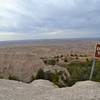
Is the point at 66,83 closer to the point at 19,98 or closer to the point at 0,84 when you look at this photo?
the point at 0,84

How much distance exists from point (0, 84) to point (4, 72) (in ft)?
38.1

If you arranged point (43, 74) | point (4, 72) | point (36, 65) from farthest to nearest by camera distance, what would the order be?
point (36, 65) → point (4, 72) → point (43, 74)

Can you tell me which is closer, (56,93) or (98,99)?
(98,99)

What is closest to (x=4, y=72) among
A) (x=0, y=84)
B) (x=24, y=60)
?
(x=24, y=60)

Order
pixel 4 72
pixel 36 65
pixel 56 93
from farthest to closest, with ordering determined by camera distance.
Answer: pixel 36 65, pixel 4 72, pixel 56 93

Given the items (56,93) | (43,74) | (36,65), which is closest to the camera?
(56,93)

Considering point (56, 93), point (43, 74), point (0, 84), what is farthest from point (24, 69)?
point (56, 93)

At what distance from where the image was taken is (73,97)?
1243 centimetres

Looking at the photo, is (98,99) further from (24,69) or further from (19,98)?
(24,69)

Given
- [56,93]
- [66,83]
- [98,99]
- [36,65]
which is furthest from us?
[36,65]

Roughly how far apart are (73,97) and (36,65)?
15.9 metres

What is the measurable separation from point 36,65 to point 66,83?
746 cm

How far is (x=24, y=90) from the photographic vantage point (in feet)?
45.3

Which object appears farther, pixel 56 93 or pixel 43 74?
pixel 43 74
